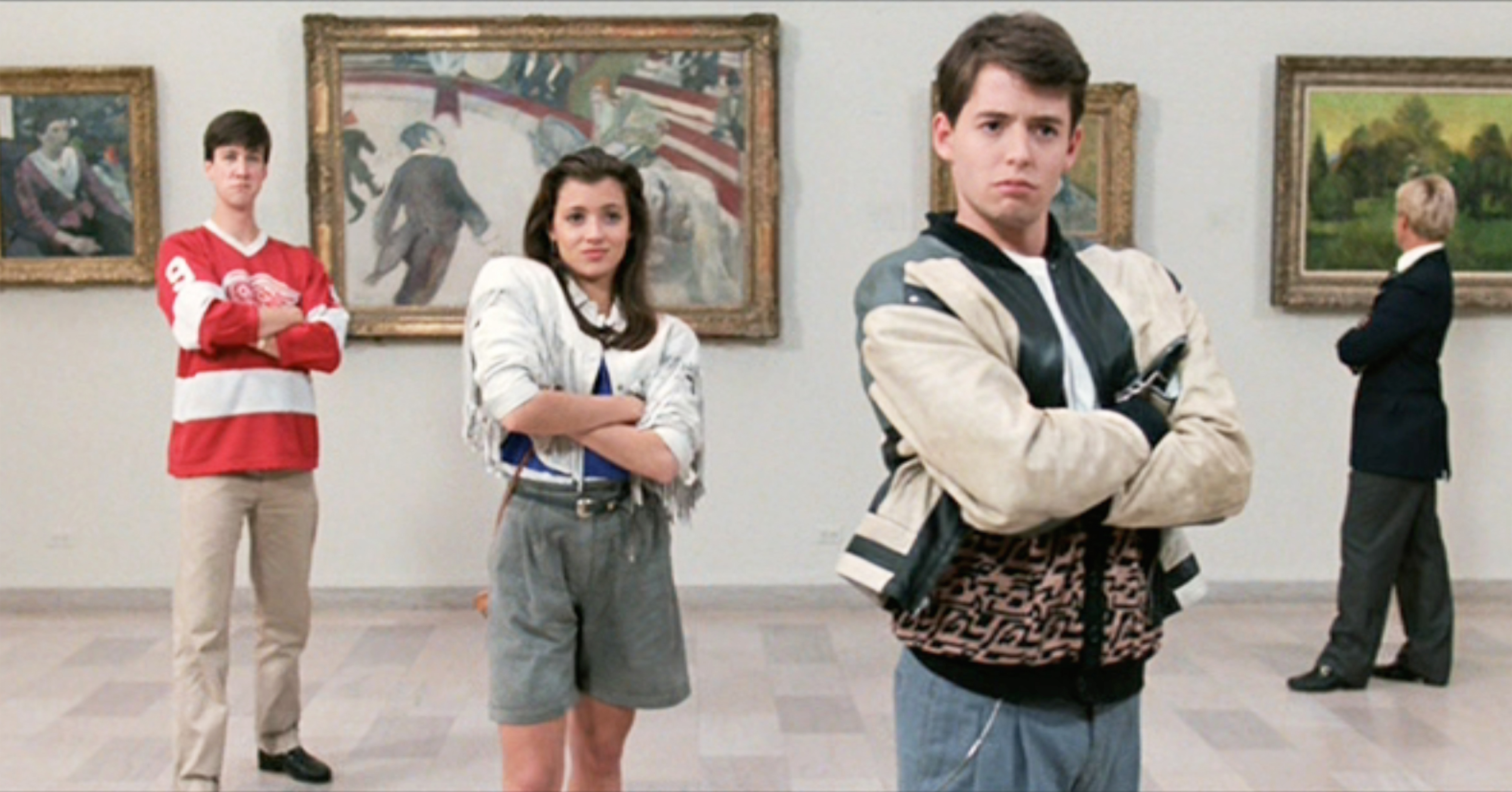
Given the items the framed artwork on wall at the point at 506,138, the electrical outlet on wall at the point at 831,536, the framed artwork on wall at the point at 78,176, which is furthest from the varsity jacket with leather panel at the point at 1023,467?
the framed artwork on wall at the point at 78,176

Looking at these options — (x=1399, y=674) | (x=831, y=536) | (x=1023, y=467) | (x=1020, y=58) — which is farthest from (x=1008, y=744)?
(x=831, y=536)

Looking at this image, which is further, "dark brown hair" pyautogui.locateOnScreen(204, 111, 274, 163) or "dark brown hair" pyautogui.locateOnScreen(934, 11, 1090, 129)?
"dark brown hair" pyautogui.locateOnScreen(204, 111, 274, 163)

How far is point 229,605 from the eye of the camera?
4176 mm

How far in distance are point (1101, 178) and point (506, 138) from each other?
287 cm

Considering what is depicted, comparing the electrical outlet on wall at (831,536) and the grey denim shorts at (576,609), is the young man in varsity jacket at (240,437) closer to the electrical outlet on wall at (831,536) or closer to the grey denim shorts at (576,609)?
the grey denim shorts at (576,609)

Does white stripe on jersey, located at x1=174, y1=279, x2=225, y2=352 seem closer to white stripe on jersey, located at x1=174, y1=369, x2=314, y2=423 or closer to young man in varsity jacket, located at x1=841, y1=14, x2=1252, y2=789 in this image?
white stripe on jersey, located at x1=174, y1=369, x2=314, y2=423

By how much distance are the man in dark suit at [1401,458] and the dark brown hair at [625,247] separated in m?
3.28

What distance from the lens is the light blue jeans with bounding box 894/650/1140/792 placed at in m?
1.90

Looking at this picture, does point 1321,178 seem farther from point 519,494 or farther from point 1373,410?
point 519,494

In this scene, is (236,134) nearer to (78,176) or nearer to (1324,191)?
(78,176)

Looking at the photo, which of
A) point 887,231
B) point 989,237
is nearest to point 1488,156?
point 887,231

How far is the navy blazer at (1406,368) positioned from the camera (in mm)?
5270

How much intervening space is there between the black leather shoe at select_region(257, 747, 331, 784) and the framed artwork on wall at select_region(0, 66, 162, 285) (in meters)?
3.09

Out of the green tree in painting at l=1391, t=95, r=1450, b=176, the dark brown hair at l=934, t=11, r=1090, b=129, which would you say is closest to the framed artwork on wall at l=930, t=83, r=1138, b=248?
the green tree in painting at l=1391, t=95, r=1450, b=176
